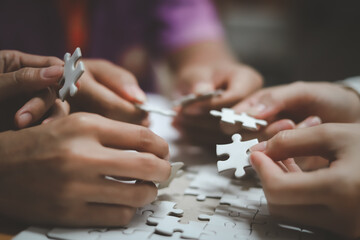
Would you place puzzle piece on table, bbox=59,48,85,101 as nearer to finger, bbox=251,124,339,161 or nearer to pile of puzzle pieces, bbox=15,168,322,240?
pile of puzzle pieces, bbox=15,168,322,240

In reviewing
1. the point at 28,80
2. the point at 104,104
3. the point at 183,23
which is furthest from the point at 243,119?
the point at 183,23

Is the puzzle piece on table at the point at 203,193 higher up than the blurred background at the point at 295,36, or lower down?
lower down

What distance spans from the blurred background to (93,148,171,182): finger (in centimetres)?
126

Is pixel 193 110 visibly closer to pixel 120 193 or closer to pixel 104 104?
pixel 104 104

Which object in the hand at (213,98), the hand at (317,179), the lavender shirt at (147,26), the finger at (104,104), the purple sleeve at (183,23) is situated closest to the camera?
the hand at (317,179)

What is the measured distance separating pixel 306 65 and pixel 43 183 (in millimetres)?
2058

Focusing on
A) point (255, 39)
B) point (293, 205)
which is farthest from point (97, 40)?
point (255, 39)

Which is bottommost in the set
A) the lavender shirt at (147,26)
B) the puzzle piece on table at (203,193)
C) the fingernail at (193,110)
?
the puzzle piece on table at (203,193)

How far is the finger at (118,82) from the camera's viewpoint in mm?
766

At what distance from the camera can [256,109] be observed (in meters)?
0.75

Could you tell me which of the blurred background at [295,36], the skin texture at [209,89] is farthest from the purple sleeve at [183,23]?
the blurred background at [295,36]

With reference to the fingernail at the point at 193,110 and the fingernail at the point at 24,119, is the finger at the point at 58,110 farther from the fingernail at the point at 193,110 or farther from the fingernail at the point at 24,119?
the fingernail at the point at 193,110

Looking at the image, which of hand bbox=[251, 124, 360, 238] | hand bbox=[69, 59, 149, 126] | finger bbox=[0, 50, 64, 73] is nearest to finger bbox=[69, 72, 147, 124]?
hand bbox=[69, 59, 149, 126]

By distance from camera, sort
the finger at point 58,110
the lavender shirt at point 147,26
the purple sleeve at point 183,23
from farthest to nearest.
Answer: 1. the purple sleeve at point 183,23
2. the lavender shirt at point 147,26
3. the finger at point 58,110
